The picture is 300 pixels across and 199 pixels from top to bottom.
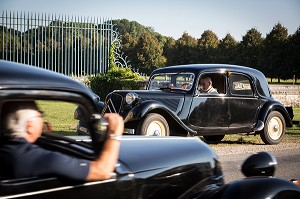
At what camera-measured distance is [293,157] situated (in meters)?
9.29

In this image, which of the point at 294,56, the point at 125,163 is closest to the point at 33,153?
the point at 125,163

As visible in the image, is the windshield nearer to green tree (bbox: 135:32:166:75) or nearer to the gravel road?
the gravel road

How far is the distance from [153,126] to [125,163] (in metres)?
6.94

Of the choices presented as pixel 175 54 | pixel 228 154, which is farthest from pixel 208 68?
pixel 175 54

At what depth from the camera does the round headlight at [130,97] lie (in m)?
9.75

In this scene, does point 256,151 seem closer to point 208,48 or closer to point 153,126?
point 153,126

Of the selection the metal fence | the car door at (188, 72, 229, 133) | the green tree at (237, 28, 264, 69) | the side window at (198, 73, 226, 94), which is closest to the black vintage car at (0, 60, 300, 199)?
the car door at (188, 72, 229, 133)

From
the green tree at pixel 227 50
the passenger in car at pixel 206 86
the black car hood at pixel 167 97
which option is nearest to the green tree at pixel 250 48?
the green tree at pixel 227 50

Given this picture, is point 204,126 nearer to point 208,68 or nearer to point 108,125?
point 208,68

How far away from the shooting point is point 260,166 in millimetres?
3285

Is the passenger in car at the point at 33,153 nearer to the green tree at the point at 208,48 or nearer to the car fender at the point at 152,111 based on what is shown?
the car fender at the point at 152,111

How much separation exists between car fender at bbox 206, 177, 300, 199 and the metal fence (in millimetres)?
19919

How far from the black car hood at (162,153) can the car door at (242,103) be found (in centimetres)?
734

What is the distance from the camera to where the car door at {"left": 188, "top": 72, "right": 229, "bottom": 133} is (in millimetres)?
10281
